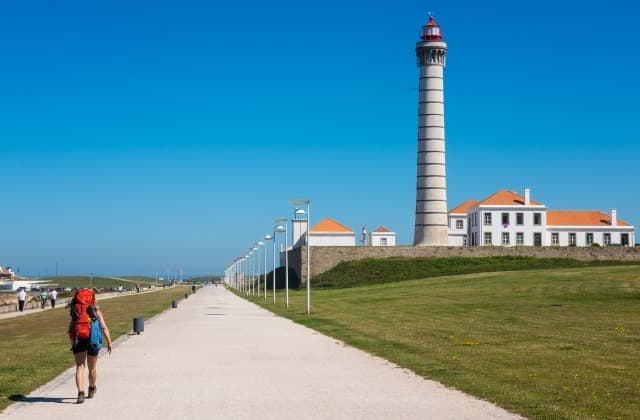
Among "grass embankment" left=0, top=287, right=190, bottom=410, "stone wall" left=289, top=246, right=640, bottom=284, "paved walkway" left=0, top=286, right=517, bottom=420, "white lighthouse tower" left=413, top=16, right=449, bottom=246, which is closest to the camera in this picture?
"paved walkway" left=0, top=286, right=517, bottom=420

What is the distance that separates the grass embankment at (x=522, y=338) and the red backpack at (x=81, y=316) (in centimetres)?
604

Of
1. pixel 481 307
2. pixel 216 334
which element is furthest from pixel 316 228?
pixel 216 334

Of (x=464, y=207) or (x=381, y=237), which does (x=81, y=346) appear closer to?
(x=464, y=207)

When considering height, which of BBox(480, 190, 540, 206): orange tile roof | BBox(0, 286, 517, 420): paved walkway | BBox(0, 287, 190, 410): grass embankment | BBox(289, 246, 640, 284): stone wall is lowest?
BBox(0, 287, 190, 410): grass embankment

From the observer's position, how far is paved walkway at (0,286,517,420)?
11828 mm

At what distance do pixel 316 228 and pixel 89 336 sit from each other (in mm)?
106043

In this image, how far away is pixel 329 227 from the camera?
118500 millimetres

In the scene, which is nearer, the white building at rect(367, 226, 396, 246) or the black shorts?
the black shorts

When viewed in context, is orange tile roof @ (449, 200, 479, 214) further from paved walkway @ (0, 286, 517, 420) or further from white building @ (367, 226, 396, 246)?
paved walkway @ (0, 286, 517, 420)

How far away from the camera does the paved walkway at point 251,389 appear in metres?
11.8

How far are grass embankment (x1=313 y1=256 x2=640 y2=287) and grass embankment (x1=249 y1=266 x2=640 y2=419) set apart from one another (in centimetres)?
2550

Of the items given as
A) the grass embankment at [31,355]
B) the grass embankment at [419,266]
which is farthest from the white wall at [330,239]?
the grass embankment at [31,355]

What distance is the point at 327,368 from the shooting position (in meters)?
17.2

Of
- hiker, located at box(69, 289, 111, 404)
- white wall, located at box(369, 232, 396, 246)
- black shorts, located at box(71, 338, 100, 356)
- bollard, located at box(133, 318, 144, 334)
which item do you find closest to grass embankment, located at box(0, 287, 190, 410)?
bollard, located at box(133, 318, 144, 334)
